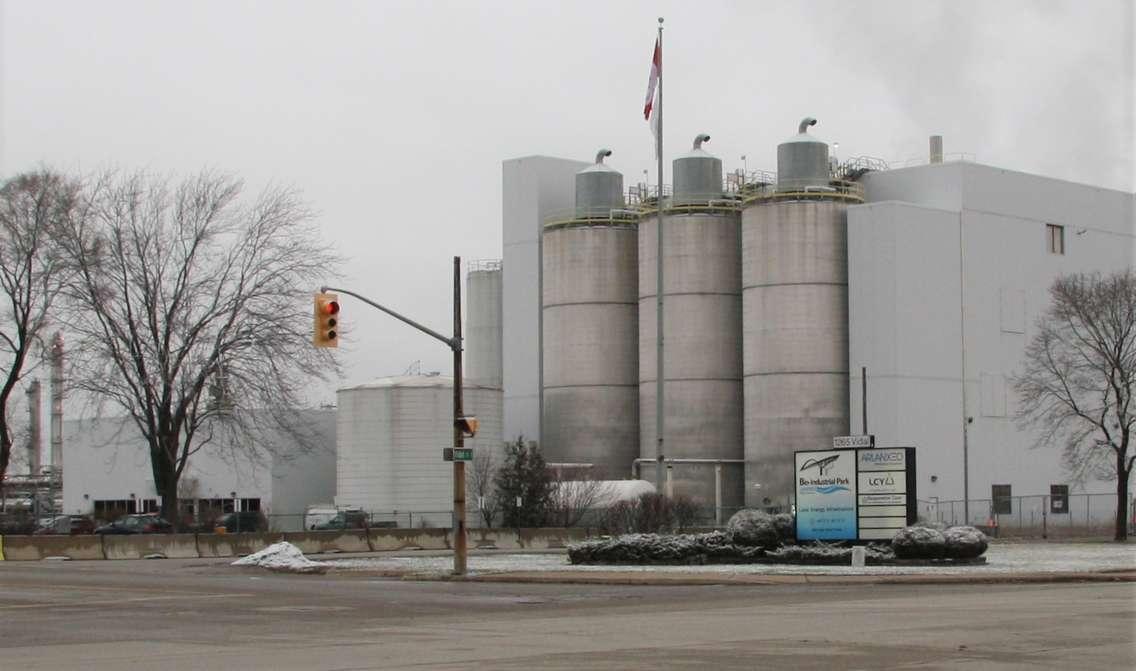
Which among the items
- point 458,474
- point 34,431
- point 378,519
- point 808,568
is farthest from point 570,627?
point 34,431

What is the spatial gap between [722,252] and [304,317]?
100 feet

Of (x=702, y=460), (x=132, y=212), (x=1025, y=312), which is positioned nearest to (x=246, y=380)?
(x=132, y=212)

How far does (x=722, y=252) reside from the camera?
89500mm

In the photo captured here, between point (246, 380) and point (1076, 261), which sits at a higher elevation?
point (1076, 261)

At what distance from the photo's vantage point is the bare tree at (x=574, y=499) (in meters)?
76.2

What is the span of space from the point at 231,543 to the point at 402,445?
26675 mm

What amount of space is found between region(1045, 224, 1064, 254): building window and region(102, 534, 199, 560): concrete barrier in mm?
54122

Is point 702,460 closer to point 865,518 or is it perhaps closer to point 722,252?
point 722,252

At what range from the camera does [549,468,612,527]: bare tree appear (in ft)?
250

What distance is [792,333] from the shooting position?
83.3m

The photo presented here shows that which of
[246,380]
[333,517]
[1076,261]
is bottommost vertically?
[333,517]

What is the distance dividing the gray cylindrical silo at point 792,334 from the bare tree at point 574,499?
32.8 feet

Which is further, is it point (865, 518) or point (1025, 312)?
point (1025, 312)

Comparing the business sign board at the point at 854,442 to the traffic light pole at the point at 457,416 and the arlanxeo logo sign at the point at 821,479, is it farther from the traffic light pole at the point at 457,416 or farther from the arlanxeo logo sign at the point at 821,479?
the traffic light pole at the point at 457,416
